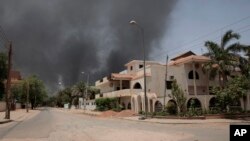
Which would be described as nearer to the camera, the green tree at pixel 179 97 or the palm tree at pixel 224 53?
the green tree at pixel 179 97

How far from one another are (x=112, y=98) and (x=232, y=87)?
110 ft

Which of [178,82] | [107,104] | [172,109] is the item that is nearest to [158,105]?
[178,82]

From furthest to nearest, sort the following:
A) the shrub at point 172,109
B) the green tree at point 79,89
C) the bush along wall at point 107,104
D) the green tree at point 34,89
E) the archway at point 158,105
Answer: the green tree at point 79,89, the green tree at point 34,89, the bush along wall at point 107,104, the archway at point 158,105, the shrub at point 172,109

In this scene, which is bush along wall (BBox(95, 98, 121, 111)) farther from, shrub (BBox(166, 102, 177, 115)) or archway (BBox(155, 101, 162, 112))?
shrub (BBox(166, 102, 177, 115))

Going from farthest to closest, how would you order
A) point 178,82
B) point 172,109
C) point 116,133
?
point 178,82
point 172,109
point 116,133

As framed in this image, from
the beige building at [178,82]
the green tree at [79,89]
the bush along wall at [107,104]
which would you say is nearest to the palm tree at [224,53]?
the beige building at [178,82]

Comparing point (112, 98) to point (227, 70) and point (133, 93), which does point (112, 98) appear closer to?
point (133, 93)

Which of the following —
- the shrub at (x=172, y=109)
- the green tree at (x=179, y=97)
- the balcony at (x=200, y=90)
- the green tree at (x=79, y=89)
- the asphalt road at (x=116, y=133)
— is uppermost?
the green tree at (x=79, y=89)

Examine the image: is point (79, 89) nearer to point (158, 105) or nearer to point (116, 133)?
point (158, 105)

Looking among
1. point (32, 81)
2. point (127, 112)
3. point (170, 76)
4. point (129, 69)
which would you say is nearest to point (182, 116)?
point (127, 112)

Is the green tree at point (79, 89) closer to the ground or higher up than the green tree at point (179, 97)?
higher up

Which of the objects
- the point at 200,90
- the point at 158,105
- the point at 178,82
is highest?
the point at 178,82

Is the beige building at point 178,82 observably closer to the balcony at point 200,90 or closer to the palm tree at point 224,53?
the balcony at point 200,90

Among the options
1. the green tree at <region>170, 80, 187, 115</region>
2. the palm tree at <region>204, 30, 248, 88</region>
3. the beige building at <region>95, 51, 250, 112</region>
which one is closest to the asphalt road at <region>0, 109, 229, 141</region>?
the green tree at <region>170, 80, 187, 115</region>
